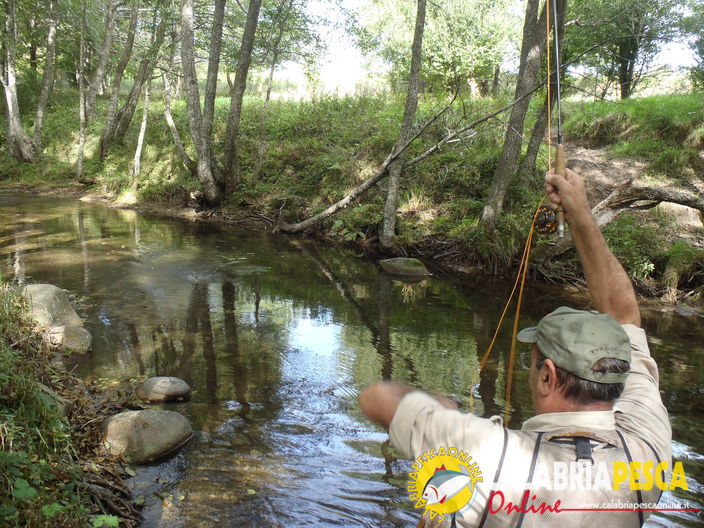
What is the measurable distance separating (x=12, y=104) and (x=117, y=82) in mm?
5017

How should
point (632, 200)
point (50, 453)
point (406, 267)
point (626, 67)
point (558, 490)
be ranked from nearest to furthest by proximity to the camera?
1. point (558, 490)
2. point (50, 453)
3. point (632, 200)
4. point (406, 267)
5. point (626, 67)

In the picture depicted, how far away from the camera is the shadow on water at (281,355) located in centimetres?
390

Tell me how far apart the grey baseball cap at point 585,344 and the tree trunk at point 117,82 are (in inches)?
843

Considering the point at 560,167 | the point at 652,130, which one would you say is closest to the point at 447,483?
the point at 560,167

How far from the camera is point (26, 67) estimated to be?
1146 inches

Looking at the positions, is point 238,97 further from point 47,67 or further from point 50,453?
point 50,453

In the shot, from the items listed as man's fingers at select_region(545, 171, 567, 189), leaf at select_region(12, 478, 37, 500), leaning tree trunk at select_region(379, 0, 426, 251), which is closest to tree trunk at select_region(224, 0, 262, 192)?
leaning tree trunk at select_region(379, 0, 426, 251)

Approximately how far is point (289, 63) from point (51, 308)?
1652 cm

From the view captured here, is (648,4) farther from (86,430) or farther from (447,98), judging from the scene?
(86,430)

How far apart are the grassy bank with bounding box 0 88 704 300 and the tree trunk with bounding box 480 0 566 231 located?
469 mm

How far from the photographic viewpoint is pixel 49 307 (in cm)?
648

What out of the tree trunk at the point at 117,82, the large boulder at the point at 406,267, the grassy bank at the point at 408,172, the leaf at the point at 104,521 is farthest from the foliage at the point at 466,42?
the leaf at the point at 104,521

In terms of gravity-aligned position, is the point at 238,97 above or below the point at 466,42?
below

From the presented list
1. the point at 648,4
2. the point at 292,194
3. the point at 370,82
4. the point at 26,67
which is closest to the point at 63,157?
the point at 26,67
